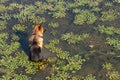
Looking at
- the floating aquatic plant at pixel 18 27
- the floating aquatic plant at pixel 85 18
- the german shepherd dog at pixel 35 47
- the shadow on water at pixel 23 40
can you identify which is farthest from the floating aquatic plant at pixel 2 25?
the floating aquatic plant at pixel 85 18

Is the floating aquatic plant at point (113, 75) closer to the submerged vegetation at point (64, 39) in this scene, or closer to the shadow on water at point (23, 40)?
the submerged vegetation at point (64, 39)

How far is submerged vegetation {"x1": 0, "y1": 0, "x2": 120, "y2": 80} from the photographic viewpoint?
52.5 feet

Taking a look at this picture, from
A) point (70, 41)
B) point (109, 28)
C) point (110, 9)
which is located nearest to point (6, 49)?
point (70, 41)

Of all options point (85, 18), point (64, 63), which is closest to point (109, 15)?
point (85, 18)

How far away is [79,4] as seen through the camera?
22328mm

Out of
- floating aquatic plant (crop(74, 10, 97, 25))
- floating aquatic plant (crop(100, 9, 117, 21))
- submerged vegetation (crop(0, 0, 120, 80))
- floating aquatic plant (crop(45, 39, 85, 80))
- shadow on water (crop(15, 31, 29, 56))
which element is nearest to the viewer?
floating aquatic plant (crop(45, 39, 85, 80))

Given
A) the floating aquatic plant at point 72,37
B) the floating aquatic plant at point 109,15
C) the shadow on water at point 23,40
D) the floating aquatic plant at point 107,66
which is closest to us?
the floating aquatic plant at point 107,66

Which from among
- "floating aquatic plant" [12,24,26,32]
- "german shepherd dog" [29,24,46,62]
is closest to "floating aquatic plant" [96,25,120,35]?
"german shepherd dog" [29,24,46,62]

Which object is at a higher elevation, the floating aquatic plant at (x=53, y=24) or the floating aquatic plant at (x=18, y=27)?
the floating aquatic plant at (x=53, y=24)

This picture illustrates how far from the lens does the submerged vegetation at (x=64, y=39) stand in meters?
Answer: 16.0

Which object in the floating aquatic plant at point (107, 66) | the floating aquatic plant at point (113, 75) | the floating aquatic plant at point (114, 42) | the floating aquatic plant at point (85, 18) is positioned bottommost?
the floating aquatic plant at point (113, 75)

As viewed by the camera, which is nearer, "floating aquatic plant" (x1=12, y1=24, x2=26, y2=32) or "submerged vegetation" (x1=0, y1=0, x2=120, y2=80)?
"submerged vegetation" (x1=0, y1=0, x2=120, y2=80)

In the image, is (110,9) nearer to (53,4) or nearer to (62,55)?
(53,4)

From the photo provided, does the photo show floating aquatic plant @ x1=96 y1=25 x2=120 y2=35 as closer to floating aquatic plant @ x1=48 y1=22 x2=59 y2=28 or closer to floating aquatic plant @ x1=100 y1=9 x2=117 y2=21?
floating aquatic plant @ x1=100 y1=9 x2=117 y2=21
